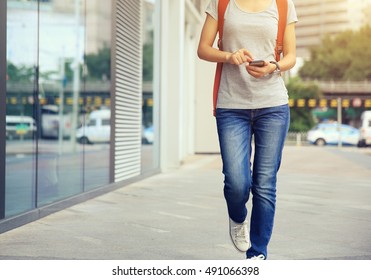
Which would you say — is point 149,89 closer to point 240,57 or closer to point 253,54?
point 253,54

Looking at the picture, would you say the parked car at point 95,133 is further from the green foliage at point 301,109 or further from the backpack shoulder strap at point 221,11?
the green foliage at point 301,109

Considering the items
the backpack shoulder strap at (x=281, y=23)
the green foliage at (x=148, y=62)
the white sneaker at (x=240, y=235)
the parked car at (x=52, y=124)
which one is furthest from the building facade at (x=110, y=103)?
the parked car at (x=52, y=124)

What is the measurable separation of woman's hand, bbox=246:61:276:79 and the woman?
6 centimetres

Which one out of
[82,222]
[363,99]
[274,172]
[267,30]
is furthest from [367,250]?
[363,99]

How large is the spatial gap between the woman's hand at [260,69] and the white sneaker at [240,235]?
0.86m

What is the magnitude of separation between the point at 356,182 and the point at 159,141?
3.36 m

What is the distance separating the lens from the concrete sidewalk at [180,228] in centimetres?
495

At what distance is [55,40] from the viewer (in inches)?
1034

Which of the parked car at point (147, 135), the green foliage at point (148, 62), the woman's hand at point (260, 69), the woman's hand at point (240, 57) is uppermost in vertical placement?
the green foliage at point (148, 62)

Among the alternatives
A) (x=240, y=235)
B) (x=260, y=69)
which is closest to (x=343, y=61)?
(x=240, y=235)

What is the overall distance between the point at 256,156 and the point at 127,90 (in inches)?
273

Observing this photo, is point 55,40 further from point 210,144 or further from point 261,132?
point 261,132

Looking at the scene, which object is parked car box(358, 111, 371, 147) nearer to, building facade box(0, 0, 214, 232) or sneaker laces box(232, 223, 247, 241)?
building facade box(0, 0, 214, 232)

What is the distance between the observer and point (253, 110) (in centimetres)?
393
